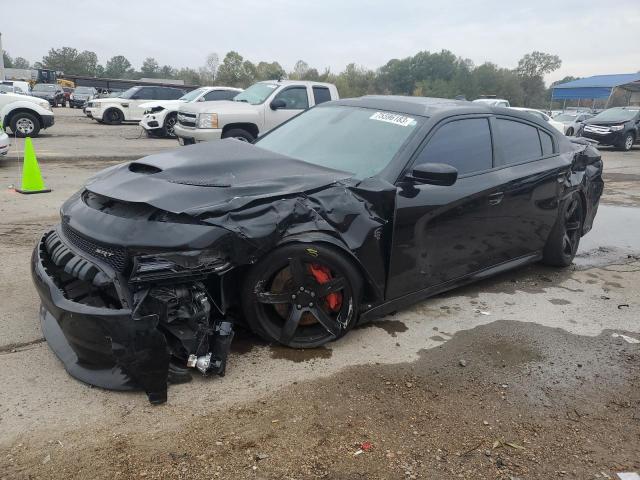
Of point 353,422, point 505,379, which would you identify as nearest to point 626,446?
point 505,379

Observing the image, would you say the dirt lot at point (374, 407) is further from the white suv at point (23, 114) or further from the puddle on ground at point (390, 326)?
the white suv at point (23, 114)

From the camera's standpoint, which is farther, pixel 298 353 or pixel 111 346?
pixel 298 353

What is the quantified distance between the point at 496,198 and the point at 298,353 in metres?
2.02

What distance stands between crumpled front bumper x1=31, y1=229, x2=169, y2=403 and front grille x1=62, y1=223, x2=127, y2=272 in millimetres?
74

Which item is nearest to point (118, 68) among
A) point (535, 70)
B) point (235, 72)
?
point (235, 72)

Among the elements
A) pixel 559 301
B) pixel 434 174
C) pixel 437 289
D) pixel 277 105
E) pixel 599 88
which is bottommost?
pixel 559 301

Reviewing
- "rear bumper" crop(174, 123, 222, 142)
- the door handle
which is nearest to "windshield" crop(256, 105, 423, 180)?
the door handle

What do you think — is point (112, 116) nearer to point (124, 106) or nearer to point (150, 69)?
point (124, 106)

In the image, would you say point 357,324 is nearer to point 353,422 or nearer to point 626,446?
point 353,422

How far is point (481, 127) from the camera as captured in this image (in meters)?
4.23

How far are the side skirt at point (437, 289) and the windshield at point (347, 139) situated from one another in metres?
0.89

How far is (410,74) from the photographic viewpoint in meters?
87.0

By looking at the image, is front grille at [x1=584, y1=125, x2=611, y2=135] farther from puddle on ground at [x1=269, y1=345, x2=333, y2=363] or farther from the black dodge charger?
puddle on ground at [x1=269, y1=345, x2=333, y2=363]

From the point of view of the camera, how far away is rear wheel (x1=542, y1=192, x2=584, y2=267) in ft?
16.2
